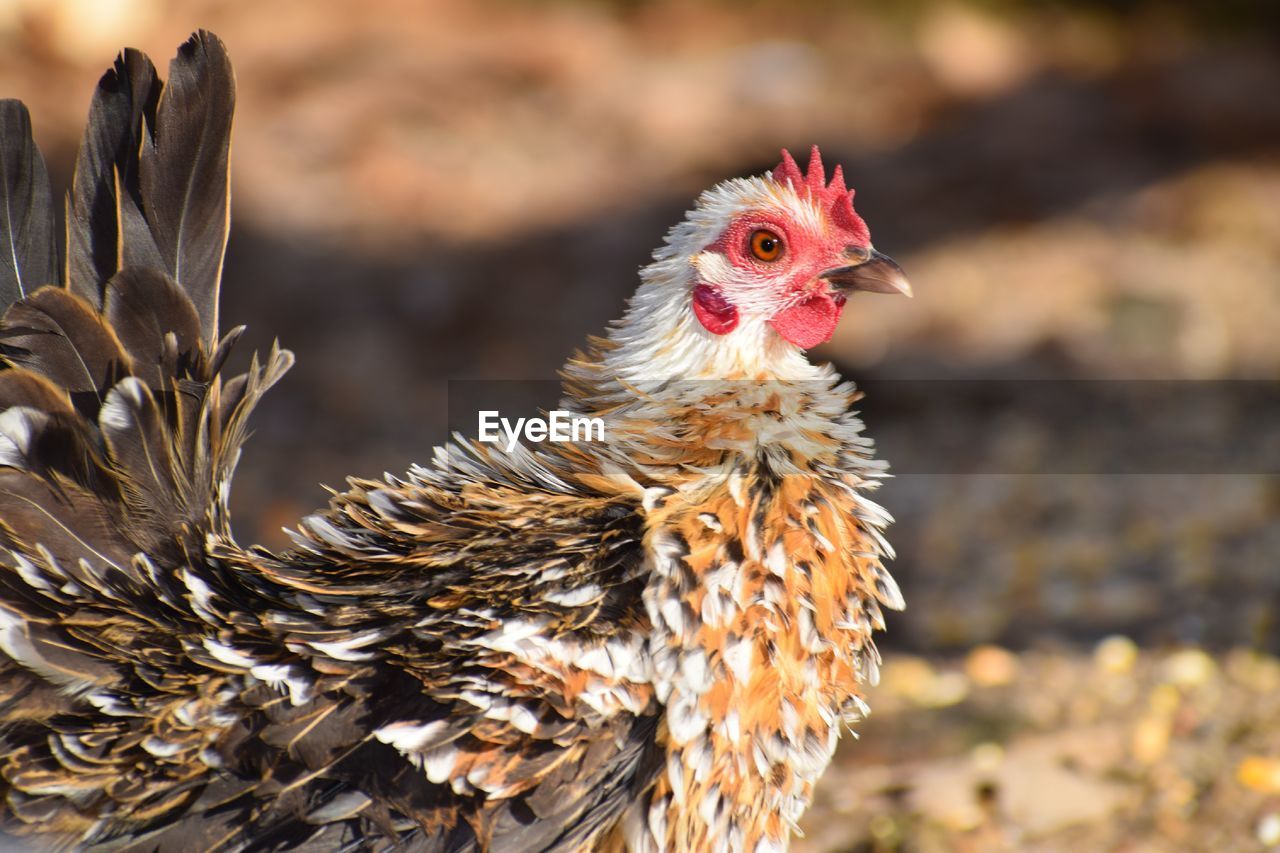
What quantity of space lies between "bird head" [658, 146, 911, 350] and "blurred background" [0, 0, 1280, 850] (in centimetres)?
234

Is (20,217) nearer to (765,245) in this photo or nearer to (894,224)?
(765,245)

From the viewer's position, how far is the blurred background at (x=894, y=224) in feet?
19.5

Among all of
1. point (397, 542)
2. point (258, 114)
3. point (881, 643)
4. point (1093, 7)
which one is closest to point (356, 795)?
point (397, 542)

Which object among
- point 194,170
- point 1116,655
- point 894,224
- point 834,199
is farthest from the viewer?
point 894,224

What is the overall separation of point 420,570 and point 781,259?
3.72 ft

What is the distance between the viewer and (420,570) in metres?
2.81

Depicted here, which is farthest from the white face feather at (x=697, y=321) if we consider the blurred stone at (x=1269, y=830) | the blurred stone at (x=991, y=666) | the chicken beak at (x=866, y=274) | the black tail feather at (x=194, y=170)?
the blurred stone at (x=991, y=666)

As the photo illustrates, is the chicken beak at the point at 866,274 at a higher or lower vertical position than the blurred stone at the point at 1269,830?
higher

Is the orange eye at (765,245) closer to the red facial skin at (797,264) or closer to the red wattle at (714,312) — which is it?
the red facial skin at (797,264)

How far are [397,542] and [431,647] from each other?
34cm

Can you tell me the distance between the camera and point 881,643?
563 cm

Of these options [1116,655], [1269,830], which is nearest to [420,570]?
Result: [1269,830]

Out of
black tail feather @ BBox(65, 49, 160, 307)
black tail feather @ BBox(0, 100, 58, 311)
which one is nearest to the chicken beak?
black tail feather @ BBox(65, 49, 160, 307)

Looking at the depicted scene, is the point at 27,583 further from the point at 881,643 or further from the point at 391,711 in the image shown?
the point at 881,643
